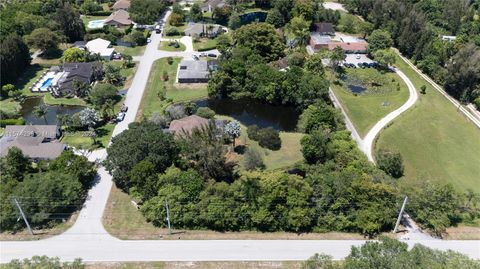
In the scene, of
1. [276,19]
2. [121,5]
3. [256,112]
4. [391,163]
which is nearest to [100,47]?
[121,5]

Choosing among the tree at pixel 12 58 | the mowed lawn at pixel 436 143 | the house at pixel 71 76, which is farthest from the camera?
the tree at pixel 12 58

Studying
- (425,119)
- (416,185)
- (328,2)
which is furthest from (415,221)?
(328,2)

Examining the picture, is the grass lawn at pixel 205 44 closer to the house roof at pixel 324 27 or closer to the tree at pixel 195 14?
the tree at pixel 195 14

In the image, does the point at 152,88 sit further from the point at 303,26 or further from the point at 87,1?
the point at 87,1

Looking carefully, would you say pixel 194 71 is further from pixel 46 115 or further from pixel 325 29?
pixel 325 29

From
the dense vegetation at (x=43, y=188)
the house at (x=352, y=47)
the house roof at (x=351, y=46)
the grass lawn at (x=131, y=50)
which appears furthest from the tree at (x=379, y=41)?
the dense vegetation at (x=43, y=188)
